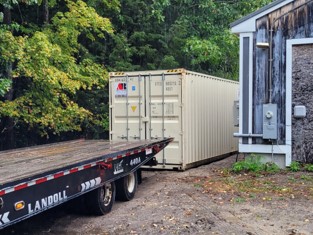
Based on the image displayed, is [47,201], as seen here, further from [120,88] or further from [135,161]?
[120,88]

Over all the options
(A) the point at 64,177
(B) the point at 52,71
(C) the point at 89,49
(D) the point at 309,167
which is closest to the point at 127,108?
(B) the point at 52,71

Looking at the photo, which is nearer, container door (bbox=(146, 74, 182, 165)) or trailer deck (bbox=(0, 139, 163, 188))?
trailer deck (bbox=(0, 139, 163, 188))

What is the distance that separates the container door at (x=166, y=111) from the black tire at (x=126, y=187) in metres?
2.77

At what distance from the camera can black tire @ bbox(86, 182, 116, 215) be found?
24.5 feet

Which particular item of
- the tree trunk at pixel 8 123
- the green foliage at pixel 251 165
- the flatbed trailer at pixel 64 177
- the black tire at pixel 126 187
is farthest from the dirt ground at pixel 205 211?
the tree trunk at pixel 8 123

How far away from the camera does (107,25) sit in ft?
46.8

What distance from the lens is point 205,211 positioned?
779cm

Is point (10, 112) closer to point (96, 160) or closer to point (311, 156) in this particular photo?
point (96, 160)

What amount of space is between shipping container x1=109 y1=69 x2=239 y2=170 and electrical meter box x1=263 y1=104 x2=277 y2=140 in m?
2.03

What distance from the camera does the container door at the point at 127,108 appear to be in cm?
1234

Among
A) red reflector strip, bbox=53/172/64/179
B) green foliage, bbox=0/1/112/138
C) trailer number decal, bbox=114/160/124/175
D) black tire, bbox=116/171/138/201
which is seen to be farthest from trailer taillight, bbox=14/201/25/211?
green foliage, bbox=0/1/112/138

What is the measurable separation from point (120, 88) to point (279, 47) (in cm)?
437

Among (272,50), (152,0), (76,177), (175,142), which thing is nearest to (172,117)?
(175,142)

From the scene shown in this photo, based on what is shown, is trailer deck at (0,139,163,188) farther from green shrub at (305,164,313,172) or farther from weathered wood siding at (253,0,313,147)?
green shrub at (305,164,313,172)
